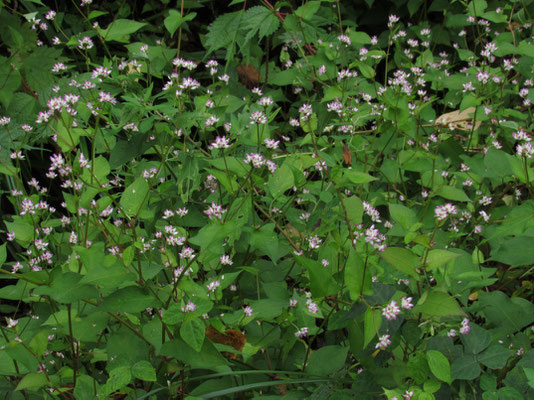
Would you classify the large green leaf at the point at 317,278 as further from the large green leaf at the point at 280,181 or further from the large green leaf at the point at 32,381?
the large green leaf at the point at 32,381

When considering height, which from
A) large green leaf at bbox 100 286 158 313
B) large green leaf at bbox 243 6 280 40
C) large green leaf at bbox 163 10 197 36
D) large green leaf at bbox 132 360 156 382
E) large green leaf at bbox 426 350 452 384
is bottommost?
large green leaf at bbox 426 350 452 384

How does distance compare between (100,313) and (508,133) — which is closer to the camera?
(100,313)

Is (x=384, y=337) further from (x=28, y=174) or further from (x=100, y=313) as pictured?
(x=28, y=174)

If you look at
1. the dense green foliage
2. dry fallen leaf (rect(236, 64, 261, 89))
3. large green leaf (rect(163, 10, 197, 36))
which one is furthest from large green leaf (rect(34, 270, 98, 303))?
dry fallen leaf (rect(236, 64, 261, 89))

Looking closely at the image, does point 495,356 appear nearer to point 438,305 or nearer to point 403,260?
point 438,305

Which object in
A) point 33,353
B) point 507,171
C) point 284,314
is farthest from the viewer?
point 507,171

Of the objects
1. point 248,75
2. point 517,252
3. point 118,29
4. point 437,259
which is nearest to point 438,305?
point 437,259

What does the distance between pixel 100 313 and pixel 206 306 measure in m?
0.50

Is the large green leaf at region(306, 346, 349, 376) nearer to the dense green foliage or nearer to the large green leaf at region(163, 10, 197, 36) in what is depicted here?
the dense green foliage

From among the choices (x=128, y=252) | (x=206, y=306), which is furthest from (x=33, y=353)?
(x=206, y=306)

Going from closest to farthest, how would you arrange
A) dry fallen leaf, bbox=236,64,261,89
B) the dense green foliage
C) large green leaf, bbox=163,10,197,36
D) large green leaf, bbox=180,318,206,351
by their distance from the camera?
large green leaf, bbox=180,318,206,351, the dense green foliage, large green leaf, bbox=163,10,197,36, dry fallen leaf, bbox=236,64,261,89

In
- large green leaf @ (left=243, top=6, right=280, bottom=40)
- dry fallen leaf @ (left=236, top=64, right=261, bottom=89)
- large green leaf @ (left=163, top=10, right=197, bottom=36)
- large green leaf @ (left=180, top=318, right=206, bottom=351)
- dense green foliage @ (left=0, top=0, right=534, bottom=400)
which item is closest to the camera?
large green leaf @ (left=180, top=318, right=206, bottom=351)

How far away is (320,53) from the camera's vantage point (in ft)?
8.69

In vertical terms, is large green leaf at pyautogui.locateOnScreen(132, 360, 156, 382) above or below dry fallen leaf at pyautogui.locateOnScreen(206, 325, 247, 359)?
above
